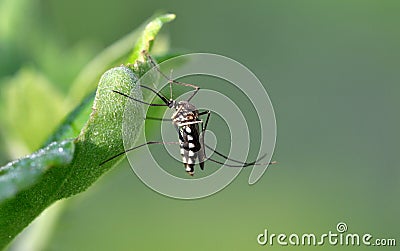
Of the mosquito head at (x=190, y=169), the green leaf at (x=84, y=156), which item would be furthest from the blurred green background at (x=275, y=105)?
the green leaf at (x=84, y=156)

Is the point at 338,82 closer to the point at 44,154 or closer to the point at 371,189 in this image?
the point at 371,189

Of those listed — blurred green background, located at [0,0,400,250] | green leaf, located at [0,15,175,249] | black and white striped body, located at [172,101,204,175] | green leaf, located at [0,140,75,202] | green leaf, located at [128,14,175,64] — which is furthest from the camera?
blurred green background, located at [0,0,400,250]

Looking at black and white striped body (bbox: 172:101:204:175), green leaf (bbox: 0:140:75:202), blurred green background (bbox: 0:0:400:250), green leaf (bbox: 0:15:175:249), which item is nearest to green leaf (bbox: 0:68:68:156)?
blurred green background (bbox: 0:0:400:250)

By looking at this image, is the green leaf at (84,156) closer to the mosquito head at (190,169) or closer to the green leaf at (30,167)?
the green leaf at (30,167)

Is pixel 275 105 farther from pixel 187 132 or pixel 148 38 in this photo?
pixel 148 38

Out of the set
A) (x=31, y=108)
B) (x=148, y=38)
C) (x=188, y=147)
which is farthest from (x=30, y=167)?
(x=31, y=108)

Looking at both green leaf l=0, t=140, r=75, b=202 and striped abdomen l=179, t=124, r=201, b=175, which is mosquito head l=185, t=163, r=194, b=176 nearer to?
striped abdomen l=179, t=124, r=201, b=175
